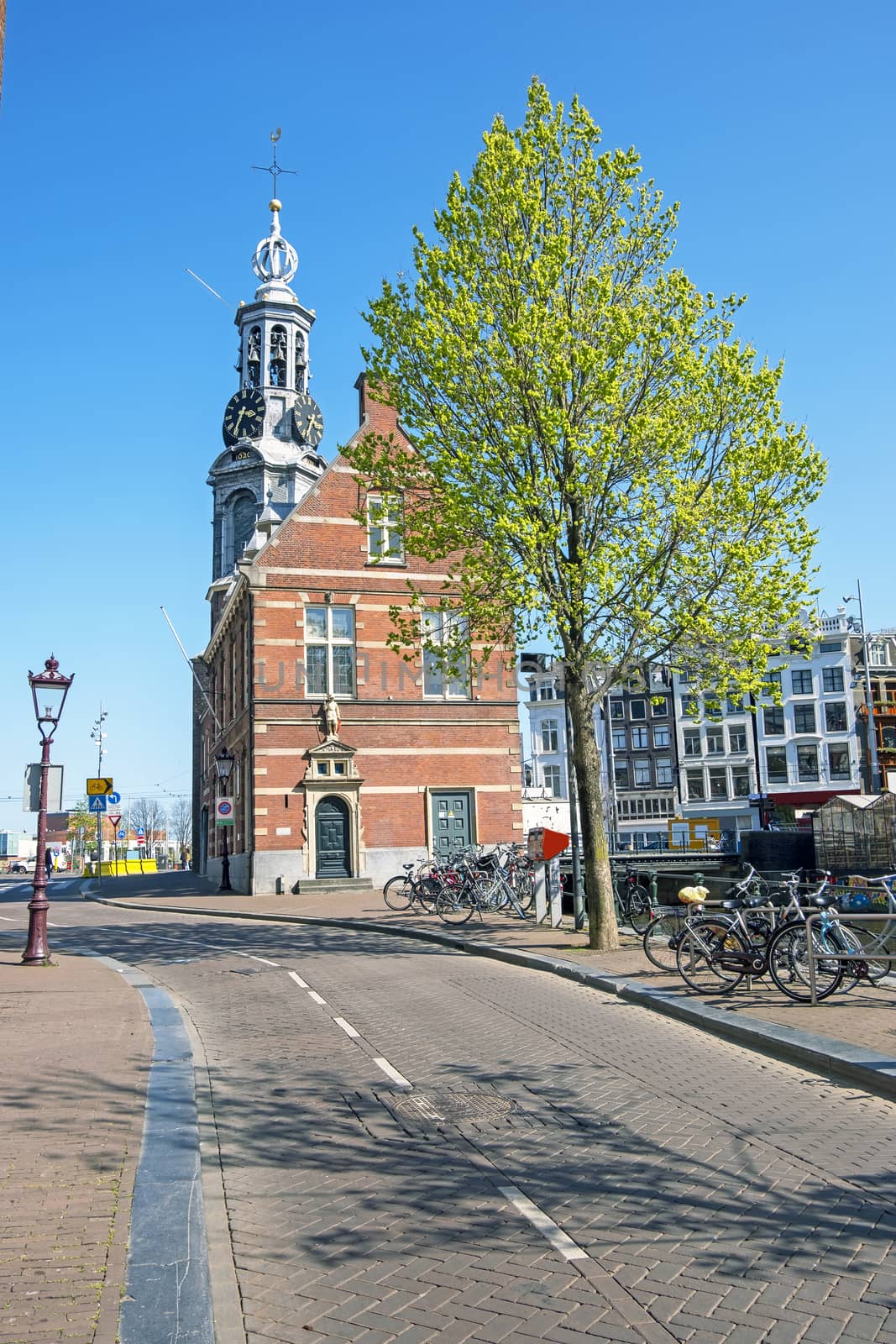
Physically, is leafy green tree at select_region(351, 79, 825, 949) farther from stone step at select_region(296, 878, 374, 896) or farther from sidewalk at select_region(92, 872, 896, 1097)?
stone step at select_region(296, 878, 374, 896)

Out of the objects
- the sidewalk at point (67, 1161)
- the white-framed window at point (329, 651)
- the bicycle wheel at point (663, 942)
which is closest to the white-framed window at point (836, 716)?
the white-framed window at point (329, 651)

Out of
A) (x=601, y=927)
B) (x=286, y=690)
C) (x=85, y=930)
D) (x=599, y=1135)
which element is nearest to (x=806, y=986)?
(x=601, y=927)

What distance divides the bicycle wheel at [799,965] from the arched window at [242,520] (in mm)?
48553

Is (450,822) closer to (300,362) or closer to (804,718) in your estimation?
(300,362)

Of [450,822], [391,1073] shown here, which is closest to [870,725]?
[450,822]

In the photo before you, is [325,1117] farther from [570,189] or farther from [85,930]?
[85,930]

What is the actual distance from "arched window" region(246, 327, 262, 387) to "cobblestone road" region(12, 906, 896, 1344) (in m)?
53.8

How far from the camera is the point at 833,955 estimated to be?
11.2m

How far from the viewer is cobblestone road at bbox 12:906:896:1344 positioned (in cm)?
429

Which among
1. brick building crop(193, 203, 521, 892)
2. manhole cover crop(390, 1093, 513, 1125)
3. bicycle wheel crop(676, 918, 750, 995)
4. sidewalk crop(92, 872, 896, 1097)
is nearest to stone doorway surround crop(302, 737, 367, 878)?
brick building crop(193, 203, 521, 892)

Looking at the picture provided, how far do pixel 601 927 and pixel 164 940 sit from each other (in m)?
9.05

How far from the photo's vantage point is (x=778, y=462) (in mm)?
15062

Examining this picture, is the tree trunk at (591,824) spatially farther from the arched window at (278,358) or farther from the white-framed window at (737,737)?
the white-framed window at (737,737)

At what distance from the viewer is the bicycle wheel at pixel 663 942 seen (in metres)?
13.8
